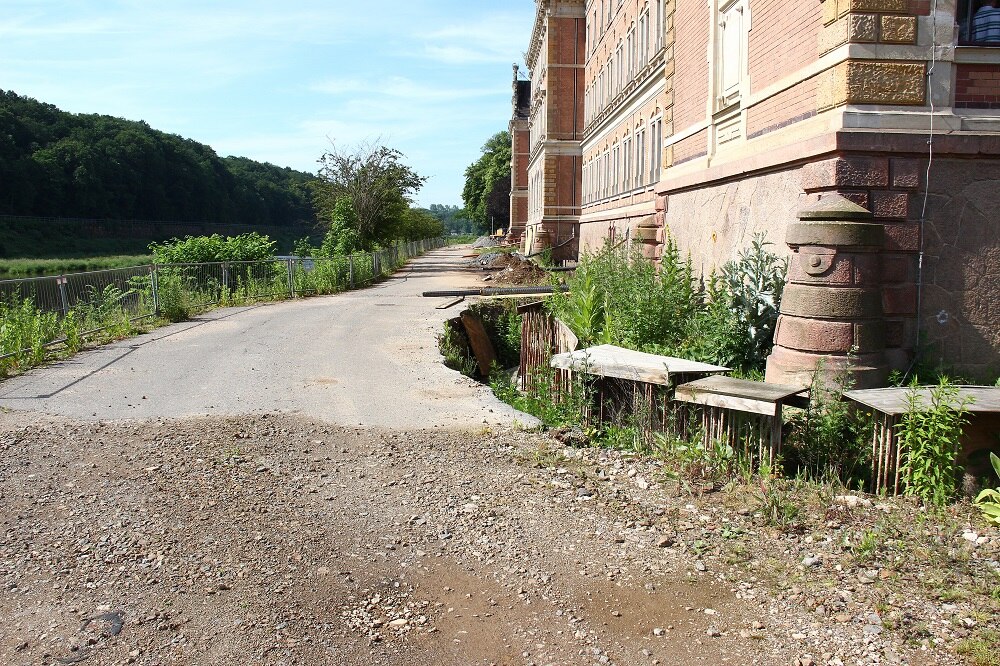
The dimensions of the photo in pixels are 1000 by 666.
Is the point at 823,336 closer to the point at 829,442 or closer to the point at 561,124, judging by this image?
the point at 829,442

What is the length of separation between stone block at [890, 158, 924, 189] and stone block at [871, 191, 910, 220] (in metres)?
0.11

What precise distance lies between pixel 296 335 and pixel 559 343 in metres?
6.24

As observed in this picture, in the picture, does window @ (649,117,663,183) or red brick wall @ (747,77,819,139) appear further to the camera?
window @ (649,117,663,183)

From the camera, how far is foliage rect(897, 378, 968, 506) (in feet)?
21.1

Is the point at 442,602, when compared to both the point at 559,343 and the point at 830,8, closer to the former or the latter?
the point at 830,8

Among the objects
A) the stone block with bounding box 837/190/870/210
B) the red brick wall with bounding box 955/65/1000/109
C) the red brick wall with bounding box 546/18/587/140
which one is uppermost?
the red brick wall with bounding box 546/18/587/140

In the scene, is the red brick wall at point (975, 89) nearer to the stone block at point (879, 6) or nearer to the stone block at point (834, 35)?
the stone block at point (879, 6)

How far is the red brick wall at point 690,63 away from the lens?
13.0 metres

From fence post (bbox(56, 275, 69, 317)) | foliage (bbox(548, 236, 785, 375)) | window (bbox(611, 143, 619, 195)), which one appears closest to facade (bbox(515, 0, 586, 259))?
window (bbox(611, 143, 619, 195))

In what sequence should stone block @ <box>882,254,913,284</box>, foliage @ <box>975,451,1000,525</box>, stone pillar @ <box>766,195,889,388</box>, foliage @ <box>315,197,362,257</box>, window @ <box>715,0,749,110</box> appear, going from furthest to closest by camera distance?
foliage @ <box>315,197,362,257</box>, window @ <box>715,0,749,110</box>, stone block @ <box>882,254,913,284</box>, stone pillar @ <box>766,195,889,388</box>, foliage @ <box>975,451,1000,525</box>

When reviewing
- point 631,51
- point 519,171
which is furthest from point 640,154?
point 519,171

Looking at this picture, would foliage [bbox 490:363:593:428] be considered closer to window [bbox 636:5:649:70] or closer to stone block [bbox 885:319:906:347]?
stone block [bbox 885:319:906:347]

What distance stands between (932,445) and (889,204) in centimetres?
267

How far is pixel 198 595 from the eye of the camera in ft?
16.0
